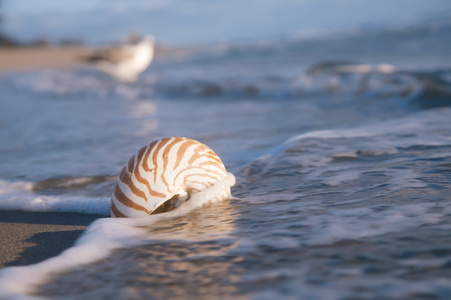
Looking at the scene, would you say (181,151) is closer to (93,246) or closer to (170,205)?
(170,205)

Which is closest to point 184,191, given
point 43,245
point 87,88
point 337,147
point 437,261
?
point 43,245

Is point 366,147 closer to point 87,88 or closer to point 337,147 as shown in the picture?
point 337,147

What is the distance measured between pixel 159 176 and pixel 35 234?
825mm

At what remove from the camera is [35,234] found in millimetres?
2971

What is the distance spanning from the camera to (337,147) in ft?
13.9

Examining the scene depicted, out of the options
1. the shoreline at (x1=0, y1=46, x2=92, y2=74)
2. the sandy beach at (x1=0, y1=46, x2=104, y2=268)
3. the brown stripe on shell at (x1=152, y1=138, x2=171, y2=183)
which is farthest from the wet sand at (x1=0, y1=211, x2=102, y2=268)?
the shoreline at (x1=0, y1=46, x2=92, y2=74)

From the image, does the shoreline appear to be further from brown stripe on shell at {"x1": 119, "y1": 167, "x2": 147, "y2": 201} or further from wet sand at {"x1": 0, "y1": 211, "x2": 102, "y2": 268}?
brown stripe on shell at {"x1": 119, "y1": 167, "x2": 147, "y2": 201}

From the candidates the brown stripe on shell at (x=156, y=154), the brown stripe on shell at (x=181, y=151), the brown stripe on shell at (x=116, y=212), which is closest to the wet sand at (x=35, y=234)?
the brown stripe on shell at (x=116, y=212)

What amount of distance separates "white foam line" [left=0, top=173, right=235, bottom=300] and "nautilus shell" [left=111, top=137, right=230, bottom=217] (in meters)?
0.07

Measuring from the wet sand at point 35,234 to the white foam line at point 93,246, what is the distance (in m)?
0.22

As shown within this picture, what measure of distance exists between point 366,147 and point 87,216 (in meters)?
2.20

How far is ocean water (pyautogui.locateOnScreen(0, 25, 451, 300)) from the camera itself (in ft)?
6.54

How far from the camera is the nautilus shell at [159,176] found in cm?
276

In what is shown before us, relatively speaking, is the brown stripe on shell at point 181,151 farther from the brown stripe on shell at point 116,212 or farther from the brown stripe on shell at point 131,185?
the brown stripe on shell at point 116,212
